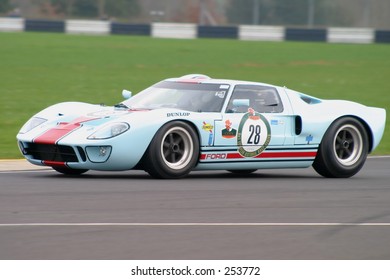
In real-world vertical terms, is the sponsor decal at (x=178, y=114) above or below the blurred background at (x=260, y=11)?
above

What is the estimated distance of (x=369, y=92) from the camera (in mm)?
25031

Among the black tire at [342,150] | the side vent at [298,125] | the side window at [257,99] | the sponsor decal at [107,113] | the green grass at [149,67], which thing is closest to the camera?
the sponsor decal at [107,113]

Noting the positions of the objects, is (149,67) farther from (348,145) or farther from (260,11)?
(260,11)

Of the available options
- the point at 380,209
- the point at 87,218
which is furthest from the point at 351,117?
the point at 87,218

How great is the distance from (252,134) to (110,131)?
1678 mm

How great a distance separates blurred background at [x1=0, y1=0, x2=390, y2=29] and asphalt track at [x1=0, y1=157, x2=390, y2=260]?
3895cm

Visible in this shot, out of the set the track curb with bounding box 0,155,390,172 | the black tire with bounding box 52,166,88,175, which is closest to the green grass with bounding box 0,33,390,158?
the track curb with bounding box 0,155,390,172

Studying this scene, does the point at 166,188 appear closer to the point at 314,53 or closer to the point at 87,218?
the point at 87,218

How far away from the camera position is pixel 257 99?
11.6 metres

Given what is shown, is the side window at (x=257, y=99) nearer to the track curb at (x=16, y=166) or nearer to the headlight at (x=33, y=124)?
the headlight at (x=33, y=124)

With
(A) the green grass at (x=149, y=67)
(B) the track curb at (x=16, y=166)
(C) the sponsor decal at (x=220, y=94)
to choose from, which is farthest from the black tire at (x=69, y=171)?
(A) the green grass at (x=149, y=67)

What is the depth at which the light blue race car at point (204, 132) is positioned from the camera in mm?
10477

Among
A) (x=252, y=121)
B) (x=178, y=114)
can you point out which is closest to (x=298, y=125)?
(x=252, y=121)

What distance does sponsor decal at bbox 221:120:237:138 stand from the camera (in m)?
11.1
